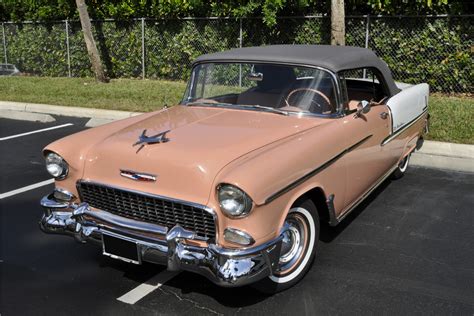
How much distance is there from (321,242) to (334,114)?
1.05 m

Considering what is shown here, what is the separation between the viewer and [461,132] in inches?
266

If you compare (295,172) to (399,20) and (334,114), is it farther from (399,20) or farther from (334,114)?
(399,20)

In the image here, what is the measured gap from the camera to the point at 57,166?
136 inches

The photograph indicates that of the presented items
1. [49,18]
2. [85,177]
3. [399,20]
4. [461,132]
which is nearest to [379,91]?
[461,132]

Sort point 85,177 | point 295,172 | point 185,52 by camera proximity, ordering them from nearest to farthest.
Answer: point 295,172
point 85,177
point 185,52

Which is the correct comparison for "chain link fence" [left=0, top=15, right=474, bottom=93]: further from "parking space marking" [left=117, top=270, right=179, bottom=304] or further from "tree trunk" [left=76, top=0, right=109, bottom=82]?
"parking space marking" [left=117, top=270, right=179, bottom=304]

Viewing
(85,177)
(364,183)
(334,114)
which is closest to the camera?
(85,177)

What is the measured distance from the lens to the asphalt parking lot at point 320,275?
3090mm

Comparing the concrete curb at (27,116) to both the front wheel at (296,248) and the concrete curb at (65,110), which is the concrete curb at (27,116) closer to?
the concrete curb at (65,110)

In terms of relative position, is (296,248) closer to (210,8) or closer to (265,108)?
(265,108)

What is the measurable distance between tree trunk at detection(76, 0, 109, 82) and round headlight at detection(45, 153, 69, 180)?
950cm

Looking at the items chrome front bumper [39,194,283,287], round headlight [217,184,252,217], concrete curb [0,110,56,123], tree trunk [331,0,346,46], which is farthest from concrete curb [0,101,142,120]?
round headlight [217,184,252,217]

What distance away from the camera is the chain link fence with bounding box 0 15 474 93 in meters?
9.59

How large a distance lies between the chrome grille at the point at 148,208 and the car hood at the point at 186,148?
0.06 m
